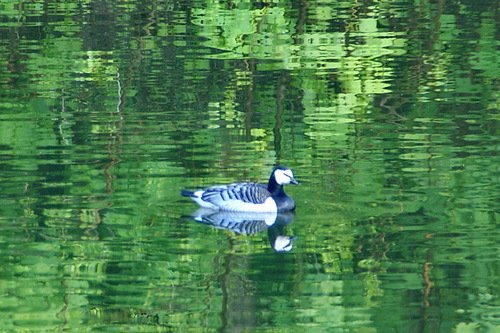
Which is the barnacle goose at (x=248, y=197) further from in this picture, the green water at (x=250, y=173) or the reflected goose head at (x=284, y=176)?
the green water at (x=250, y=173)

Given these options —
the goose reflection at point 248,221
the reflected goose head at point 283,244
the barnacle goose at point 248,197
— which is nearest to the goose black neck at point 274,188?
the barnacle goose at point 248,197

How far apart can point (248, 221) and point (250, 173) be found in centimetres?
155

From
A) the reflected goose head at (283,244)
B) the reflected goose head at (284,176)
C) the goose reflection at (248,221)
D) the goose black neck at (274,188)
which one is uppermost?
the reflected goose head at (284,176)

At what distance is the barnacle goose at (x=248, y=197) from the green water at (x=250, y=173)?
0.18 meters

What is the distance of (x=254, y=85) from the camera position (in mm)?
20391

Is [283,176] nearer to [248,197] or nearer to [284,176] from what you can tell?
[284,176]

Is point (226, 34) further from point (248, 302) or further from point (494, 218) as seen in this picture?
point (248, 302)

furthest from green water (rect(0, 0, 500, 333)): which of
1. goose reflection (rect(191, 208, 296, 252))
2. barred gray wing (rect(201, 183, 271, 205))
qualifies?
barred gray wing (rect(201, 183, 271, 205))

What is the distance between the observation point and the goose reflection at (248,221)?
Answer: 13.1 metres

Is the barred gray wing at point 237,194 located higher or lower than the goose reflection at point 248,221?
higher

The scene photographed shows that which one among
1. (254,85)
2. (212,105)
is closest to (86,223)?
(212,105)

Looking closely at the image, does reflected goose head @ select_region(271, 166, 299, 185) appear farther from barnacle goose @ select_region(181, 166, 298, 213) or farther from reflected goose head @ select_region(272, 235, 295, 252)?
reflected goose head @ select_region(272, 235, 295, 252)

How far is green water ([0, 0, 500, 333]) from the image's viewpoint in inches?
426

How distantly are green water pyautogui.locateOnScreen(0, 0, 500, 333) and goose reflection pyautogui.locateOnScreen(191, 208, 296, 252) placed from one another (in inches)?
2.4
